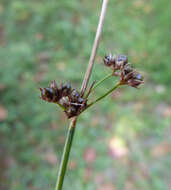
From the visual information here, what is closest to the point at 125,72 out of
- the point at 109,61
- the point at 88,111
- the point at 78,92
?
the point at 109,61

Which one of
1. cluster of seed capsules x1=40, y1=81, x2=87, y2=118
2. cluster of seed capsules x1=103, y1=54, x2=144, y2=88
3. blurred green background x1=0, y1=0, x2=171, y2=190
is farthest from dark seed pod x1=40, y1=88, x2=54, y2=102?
blurred green background x1=0, y1=0, x2=171, y2=190

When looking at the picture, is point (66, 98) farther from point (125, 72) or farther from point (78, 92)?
point (125, 72)

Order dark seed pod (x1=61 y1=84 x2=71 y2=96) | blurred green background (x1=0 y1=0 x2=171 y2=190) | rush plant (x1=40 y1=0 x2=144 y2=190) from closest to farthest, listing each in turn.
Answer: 1. rush plant (x1=40 y1=0 x2=144 y2=190)
2. dark seed pod (x1=61 y1=84 x2=71 y2=96)
3. blurred green background (x1=0 y1=0 x2=171 y2=190)

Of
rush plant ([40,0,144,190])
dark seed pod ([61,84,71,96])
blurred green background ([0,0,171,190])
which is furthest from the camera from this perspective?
blurred green background ([0,0,171,190])

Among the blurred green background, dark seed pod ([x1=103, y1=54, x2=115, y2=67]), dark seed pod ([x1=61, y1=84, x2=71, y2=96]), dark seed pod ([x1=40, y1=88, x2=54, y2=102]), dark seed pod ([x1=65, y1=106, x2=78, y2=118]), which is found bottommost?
dark seed pod ([x1=65, y1=106, x2=78, y2=118])

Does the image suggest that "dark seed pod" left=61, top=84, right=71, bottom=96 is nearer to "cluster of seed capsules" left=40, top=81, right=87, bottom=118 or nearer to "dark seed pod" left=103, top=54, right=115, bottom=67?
"cluster of seed capsules" left=40, top=81, right=87, bottom=118

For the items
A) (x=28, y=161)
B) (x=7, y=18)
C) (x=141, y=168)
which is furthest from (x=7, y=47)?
(x=141, y=168)

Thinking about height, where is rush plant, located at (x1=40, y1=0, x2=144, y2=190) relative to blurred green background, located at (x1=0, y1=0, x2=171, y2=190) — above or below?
below

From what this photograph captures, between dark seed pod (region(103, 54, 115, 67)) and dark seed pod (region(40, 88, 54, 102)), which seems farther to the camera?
dark seed pod (region(103, 54, 115, 67))
